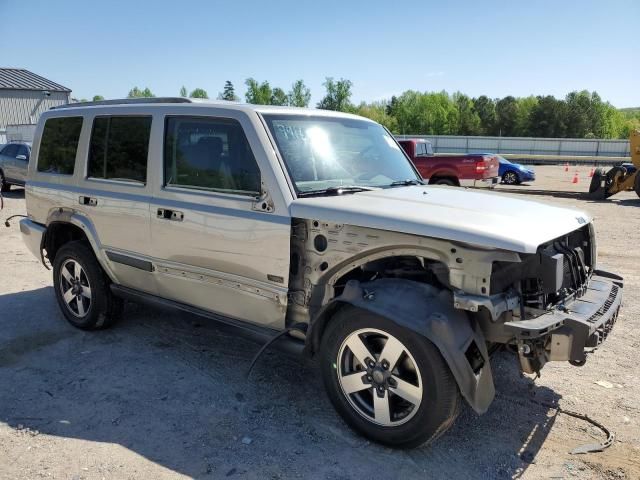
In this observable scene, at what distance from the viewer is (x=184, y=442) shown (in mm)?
→ 3242

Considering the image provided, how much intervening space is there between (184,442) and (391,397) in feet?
4.30

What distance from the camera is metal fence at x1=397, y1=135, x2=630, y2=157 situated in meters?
49.5

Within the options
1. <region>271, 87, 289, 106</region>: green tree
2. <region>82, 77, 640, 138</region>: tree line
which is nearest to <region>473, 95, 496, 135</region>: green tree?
<region>82, 77, 640, 138</region>: tree line

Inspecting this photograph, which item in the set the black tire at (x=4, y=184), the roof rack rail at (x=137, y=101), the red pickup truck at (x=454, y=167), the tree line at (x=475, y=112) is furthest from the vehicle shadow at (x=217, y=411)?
the tree line at (x=475, y=112)

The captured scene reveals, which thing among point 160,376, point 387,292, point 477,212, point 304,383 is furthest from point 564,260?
point 160,376

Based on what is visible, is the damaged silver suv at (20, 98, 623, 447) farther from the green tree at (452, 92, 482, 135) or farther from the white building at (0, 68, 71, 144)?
the green tree at (452, 92, 482, 135)

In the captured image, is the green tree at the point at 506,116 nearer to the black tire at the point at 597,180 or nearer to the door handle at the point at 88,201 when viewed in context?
the black tire at the point at 597,180

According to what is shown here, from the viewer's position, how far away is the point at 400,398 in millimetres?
3180

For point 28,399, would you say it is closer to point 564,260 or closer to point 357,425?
point 357,425

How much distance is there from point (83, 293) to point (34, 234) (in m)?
0.95

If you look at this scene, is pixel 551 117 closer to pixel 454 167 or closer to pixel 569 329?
pixel 454 167

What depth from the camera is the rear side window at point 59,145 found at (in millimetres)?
4906

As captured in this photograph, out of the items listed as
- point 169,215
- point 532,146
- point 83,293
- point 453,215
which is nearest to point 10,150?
point 83,293

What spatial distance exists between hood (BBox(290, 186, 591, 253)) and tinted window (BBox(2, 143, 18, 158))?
16304mm
